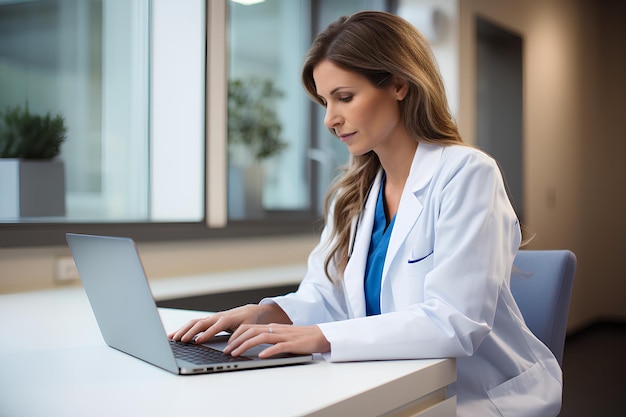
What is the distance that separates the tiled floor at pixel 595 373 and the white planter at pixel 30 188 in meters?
2.32

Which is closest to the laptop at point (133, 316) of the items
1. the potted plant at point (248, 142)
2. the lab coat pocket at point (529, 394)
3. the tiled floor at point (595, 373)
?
the lab coat pocket at point (529, 394)

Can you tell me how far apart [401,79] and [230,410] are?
2.93 feet

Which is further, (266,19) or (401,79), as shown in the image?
(266,19)

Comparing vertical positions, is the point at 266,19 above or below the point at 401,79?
above

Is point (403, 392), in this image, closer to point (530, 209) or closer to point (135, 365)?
point (135, 365)

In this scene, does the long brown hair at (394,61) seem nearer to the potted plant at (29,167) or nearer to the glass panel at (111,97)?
the potted plant at (29,167)

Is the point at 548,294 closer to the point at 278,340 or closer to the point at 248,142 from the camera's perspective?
the point at 278,340

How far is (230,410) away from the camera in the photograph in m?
0.81

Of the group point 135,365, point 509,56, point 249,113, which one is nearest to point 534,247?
point 509,56

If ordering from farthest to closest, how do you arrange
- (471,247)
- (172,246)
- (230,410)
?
(172,246) → (471,247) → (230,410)

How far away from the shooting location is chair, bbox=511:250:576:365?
1.49 m

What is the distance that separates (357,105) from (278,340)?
1.97ft

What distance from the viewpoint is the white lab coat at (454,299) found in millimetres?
1123

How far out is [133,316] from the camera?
1.02 metres
